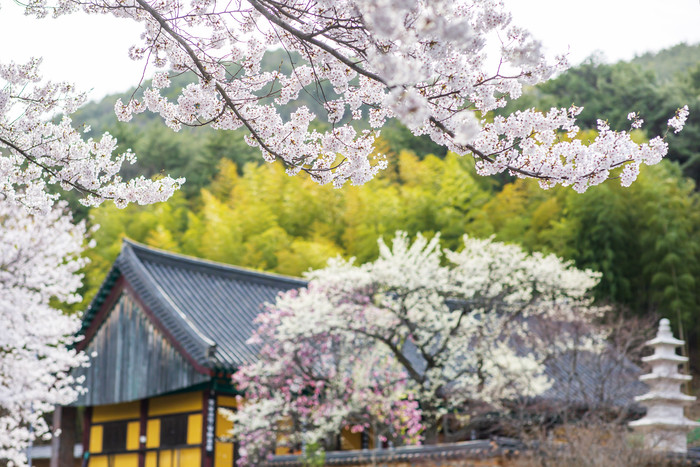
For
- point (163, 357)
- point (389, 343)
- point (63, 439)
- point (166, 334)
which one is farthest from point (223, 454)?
point (63, 439)

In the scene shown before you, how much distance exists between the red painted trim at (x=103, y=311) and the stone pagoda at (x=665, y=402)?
984 centimetres

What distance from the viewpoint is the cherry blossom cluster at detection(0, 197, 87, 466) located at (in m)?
12.6

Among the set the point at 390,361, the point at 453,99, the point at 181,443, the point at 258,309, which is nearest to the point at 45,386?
the point at 181,443

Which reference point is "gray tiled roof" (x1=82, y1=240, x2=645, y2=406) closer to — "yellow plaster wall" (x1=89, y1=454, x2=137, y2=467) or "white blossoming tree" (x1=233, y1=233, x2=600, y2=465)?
"white blossoming tree" (x1=233, y1=233, x2=600, y2=465)

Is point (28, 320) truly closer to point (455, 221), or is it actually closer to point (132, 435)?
point (132, 435)

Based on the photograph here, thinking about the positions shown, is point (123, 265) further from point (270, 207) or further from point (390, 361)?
point (270, 207)

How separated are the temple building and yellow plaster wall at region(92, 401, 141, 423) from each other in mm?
20

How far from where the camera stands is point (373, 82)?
377 cm

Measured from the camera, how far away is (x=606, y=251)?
2062 centimetres

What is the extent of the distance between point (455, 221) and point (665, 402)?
11376 millimetres

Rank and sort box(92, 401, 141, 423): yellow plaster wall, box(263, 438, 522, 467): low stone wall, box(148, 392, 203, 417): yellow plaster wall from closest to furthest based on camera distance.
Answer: box(263, 438, 522, 467): low stone wall
box(148, 392, 203, 417): yellow plaster wall
box(92, 401, 141, 423): yellow plaster wall

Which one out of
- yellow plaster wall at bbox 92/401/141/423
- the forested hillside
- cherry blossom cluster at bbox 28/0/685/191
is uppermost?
the forested hillside

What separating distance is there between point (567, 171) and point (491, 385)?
9.83m

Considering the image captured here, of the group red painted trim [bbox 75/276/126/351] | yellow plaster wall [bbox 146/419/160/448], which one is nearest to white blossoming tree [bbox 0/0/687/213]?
yellow plaster wall [bbox 146/419/160/448]
